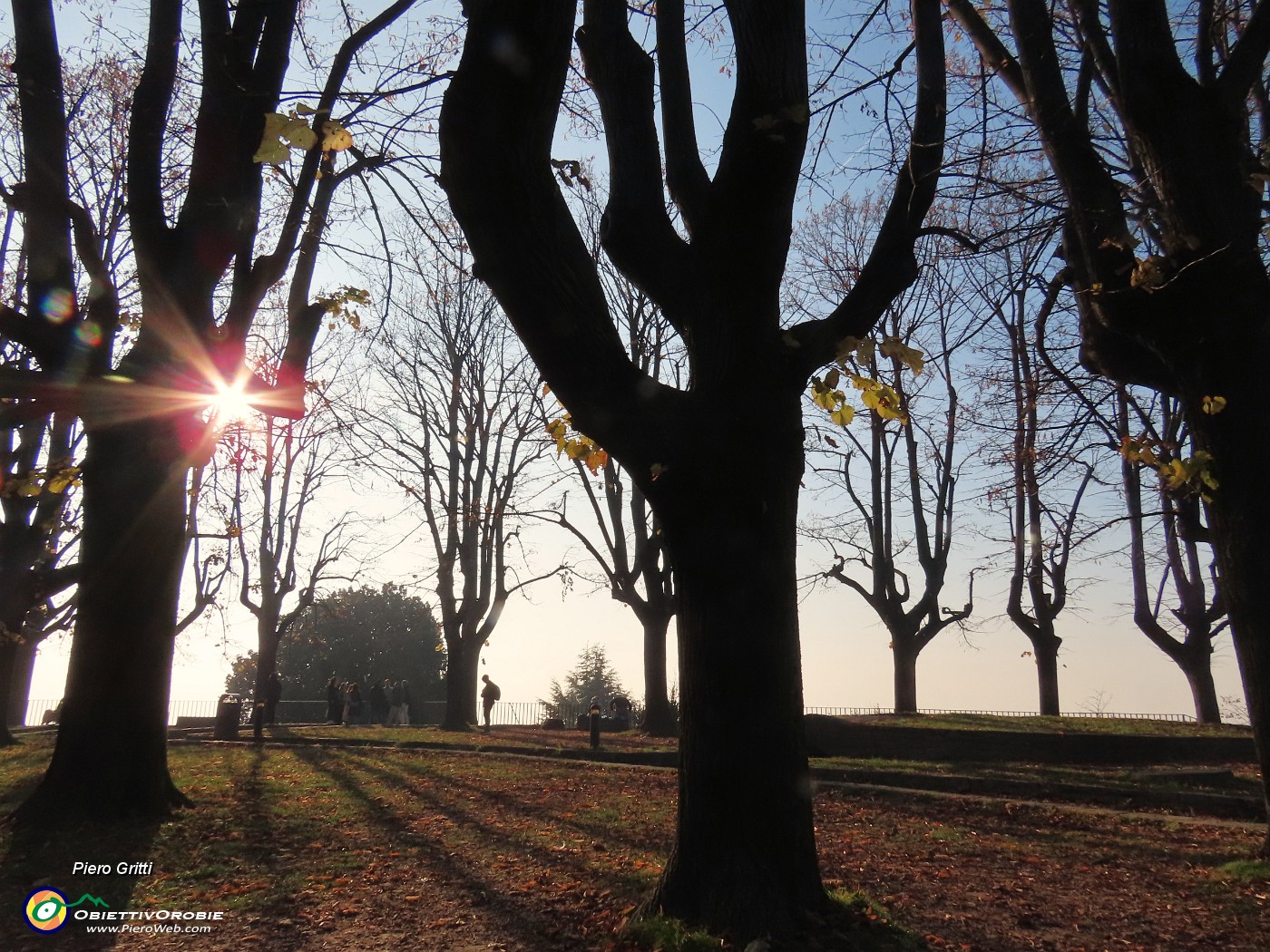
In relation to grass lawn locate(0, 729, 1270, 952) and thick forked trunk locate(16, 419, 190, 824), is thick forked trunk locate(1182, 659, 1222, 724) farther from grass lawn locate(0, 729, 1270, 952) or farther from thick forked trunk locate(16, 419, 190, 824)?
thick forked trunk locate(16, 419, 190, 824)

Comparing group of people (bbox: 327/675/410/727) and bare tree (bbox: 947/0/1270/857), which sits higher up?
bare tree (bbox: 947/0/1270/857)

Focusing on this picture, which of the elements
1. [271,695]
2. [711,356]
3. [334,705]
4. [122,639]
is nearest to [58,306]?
[122,639]

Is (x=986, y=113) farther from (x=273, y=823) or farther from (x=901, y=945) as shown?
(x=273, y=823)

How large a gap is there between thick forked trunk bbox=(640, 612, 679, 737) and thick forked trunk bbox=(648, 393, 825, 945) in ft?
49.5

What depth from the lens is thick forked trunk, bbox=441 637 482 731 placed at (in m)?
→ 21.6

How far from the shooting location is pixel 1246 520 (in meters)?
5.49

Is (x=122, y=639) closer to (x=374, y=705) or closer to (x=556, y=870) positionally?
(x=556, y=870)

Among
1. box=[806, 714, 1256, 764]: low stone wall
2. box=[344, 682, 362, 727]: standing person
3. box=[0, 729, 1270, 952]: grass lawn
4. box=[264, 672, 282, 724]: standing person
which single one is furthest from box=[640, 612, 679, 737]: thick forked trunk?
box=[264, 672, 282, 724]: standing person

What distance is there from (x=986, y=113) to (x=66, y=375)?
21.4ft

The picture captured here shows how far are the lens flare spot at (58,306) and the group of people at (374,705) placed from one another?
19.0 meters

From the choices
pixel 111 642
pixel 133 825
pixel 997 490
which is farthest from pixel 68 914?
pixel 997 490

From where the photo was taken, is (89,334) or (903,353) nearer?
(903,353)

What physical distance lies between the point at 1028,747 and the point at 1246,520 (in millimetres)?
8654

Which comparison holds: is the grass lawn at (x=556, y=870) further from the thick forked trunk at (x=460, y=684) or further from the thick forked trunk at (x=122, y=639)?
the thick forked trunk at (x=460, y=684)
